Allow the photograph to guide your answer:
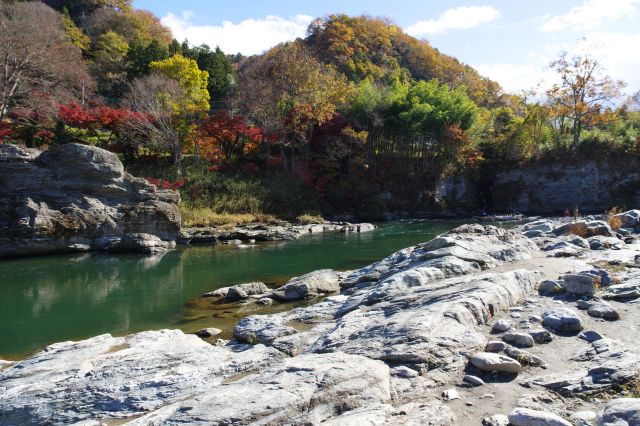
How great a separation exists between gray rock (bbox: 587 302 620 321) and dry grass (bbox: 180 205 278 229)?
71.8 feet

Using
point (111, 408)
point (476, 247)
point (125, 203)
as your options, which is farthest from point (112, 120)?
point (111, 408)

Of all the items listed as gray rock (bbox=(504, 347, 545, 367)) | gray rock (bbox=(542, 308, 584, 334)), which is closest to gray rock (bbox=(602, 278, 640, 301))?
gray rock (bbox=(542, 308, 584, 334))

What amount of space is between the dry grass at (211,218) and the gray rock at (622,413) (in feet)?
78.5

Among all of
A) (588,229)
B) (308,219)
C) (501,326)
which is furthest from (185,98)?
(501,326)

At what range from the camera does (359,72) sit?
2296 inches

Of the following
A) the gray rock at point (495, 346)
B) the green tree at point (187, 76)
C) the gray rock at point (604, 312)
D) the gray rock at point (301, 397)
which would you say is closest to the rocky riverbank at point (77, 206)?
the green tree at point (187, 76)

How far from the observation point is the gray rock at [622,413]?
359 cm

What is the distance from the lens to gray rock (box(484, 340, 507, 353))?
5.39 m

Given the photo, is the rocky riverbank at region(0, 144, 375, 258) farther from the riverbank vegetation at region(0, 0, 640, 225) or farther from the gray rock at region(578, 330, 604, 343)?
the gray rock at region(578, 330, 604, 343)

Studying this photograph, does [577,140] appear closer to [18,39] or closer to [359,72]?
[359,72]

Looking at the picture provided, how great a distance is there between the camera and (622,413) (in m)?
3.69

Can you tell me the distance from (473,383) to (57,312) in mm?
10876

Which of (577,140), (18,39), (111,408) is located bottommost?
(111,408)

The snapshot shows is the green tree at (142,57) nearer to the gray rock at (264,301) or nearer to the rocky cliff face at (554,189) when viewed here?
the rocky cliff face at (554,189)
